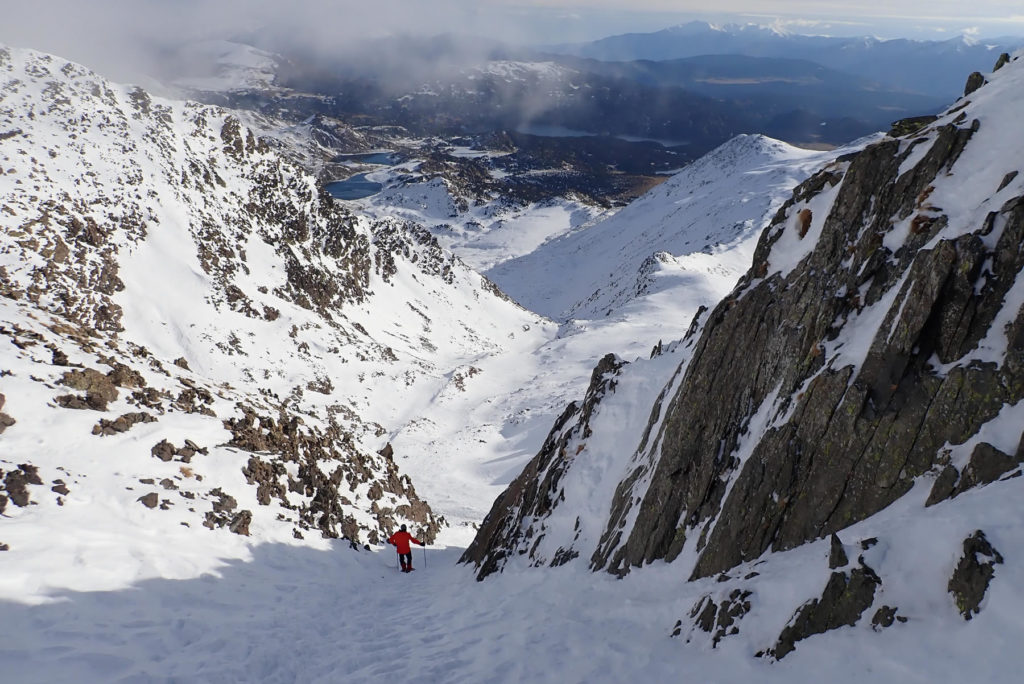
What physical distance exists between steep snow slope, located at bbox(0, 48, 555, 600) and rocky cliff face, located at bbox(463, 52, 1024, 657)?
12205mm

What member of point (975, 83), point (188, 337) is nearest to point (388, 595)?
point (975, 83)

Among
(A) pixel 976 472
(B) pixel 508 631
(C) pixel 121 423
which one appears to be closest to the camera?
(A) pixel 976 472

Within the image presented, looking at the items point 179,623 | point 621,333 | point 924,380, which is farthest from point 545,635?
point 621,333

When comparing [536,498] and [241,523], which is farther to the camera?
[536,498]

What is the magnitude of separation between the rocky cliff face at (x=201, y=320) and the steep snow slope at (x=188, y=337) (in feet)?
0.44

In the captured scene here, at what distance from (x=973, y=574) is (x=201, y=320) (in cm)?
5821

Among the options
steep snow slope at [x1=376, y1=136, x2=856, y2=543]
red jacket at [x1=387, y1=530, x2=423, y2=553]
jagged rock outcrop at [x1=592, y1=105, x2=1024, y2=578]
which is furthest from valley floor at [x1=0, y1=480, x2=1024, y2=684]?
steep snow slope at [x1=376, y1=136, x2=856, y2=543]

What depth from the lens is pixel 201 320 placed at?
172 ft

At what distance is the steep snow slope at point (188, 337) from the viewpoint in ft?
49.9

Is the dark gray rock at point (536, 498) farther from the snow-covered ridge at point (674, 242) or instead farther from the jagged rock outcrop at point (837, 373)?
the snow-covered ridge at point (674, 242)

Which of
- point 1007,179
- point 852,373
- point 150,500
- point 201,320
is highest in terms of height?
point 201,320

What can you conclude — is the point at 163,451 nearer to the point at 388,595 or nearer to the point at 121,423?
the point at 121,423

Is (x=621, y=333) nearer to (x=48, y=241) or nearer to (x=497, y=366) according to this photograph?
(x=497, y=366)

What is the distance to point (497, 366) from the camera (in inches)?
2744
